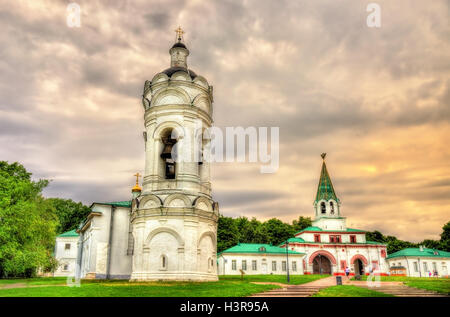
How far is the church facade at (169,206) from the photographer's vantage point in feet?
74.7

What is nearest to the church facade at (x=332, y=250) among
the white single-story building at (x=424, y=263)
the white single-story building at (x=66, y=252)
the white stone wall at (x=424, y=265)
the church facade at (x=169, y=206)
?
the white single-story building at (x=424, y=263)

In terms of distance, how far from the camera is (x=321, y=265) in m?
57.6

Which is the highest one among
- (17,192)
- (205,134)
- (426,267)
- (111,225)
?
(205,134)

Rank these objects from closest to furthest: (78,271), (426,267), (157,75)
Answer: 1. (157,75)
2. (78,271)
3. (426,267)

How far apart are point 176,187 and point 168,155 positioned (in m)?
2.98

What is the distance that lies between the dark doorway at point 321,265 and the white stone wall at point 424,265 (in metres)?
12.3

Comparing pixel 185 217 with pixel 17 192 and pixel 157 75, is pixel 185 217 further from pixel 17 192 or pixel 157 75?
pixel 17 192

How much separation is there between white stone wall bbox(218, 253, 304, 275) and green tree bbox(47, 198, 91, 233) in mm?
28697
